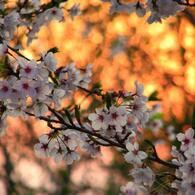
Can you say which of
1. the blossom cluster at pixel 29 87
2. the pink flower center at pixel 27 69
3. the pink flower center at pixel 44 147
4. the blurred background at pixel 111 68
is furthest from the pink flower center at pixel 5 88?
the blurred background at pixel 111 68

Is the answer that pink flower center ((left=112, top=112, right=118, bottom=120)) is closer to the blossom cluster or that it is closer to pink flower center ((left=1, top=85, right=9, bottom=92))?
the blossom cluster

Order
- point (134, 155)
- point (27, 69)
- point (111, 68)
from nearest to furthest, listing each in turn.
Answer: point (27, 69)
point (134, 155)
point (111, 68)

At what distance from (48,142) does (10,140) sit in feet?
18.3

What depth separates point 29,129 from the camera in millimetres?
8344

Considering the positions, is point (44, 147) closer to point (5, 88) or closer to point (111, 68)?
point (5, 88)

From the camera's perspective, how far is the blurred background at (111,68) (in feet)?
20.9

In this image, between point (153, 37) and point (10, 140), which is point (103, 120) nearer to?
point (153, 37)

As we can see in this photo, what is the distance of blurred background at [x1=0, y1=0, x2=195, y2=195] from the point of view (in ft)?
20.9

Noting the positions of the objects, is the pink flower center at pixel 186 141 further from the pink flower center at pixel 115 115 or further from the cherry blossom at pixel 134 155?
the pink flower center at pixel 115 115

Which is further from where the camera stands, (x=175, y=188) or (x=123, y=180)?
(x=123, y=180)

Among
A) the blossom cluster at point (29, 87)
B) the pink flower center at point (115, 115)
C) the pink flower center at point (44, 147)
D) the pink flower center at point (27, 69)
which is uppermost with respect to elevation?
the pink flower center at point (27, 69)

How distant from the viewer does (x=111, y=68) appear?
796cm

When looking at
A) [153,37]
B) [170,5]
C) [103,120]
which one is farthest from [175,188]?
[153,37]

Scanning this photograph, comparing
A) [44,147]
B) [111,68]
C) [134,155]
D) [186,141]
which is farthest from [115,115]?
[111,68]
